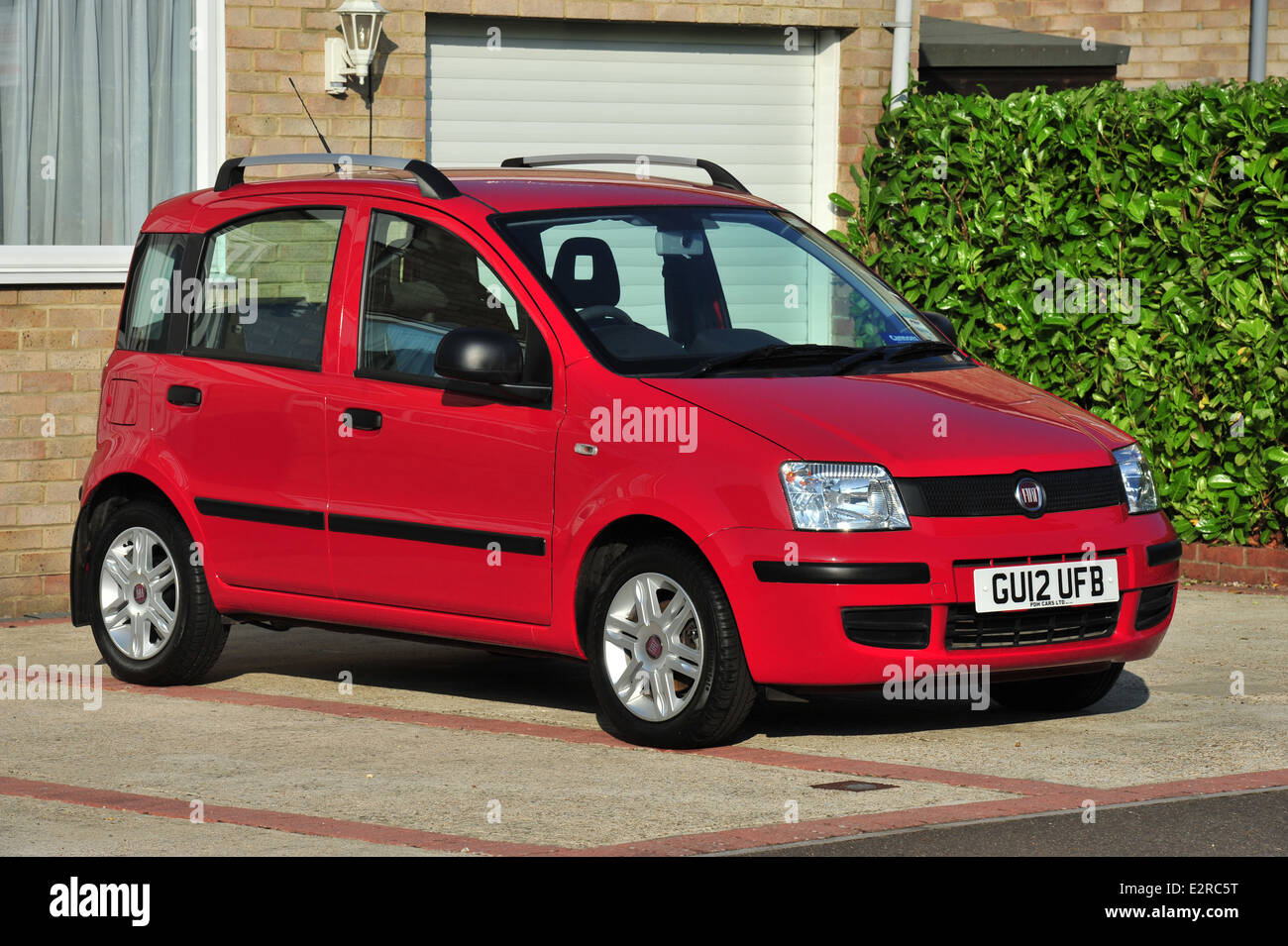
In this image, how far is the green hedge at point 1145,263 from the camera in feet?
36.1

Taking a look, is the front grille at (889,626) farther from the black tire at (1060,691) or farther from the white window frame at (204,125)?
the white window frame at (204,125)

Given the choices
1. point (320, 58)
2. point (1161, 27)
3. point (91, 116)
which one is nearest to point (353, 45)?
point (320, 58)

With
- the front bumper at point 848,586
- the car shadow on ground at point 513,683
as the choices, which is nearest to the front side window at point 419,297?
the car shadow on ground at point 513,683

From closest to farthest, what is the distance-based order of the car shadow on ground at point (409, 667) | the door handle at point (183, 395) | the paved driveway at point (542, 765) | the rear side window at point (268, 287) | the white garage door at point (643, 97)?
the paved driveway at point (542, 765), the rear side window at point (268, 287), the door handle at point (183, 395), the car shadow on ground at point (409, 667), the white garage door at point (643, 97)

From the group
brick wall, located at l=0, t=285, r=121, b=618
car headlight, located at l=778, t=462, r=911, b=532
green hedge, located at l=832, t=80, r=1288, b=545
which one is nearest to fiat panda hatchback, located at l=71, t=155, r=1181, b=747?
car headlight, located at l=778, t=462, r=911, b=532

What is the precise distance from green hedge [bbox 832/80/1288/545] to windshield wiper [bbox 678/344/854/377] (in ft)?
13.0

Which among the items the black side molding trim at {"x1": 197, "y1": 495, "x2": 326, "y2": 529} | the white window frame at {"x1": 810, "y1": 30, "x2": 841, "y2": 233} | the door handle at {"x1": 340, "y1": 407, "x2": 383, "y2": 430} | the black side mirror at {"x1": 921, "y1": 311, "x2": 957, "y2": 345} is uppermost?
the white window frame at {"x1": 810, "y1": 30, "x2": 841, "y2": 233}

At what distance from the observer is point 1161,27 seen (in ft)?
66.7

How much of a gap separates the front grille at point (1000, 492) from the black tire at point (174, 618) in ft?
10.0

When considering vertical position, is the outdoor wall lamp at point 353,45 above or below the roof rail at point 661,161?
above

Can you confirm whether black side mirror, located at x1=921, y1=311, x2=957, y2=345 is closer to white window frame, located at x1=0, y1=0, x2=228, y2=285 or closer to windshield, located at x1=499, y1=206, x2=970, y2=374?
windshield, located at x1=499, y1=206, x2=970, y2=374

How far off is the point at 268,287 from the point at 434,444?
1.19m

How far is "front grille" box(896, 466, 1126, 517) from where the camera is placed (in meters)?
7.00

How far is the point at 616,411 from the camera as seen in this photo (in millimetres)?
7316
